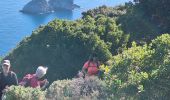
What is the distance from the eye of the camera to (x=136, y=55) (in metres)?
7.17

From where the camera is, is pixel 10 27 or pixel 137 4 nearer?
pixel 137 4

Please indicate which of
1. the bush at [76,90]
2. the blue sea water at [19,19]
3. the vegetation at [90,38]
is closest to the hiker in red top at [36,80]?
the bush at [76,90]

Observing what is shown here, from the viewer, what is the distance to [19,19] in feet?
226

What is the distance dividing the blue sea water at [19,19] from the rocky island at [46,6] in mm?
739

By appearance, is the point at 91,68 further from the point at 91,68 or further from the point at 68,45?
the point at 68,45

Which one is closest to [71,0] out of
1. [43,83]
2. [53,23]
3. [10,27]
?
[10,27]

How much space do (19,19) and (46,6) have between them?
6.26m

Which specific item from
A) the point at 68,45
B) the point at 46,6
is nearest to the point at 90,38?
the point at 68,45

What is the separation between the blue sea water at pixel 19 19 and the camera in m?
57.1

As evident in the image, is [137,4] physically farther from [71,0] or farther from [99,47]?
[71,0]

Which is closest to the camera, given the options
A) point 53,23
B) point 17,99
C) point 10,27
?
point 17,99

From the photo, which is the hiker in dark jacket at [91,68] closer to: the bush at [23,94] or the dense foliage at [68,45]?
the bush at [23,94]

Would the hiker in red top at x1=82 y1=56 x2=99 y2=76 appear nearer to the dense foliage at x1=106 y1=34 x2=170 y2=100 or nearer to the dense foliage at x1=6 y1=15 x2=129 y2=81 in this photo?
the dense foliage at x1=106 y1=34 x2=170 y2=100

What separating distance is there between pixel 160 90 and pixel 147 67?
1.92 feet
